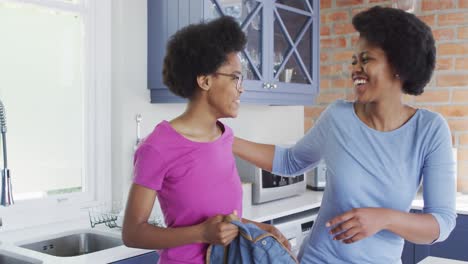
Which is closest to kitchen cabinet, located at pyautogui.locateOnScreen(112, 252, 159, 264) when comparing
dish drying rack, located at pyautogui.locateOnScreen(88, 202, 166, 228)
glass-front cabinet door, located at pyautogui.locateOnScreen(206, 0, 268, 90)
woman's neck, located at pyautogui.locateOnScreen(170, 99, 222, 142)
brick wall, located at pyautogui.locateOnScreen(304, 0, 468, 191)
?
dish drying rack, located at pyautogui.locateOnScreen(88, 202, 166, 228)

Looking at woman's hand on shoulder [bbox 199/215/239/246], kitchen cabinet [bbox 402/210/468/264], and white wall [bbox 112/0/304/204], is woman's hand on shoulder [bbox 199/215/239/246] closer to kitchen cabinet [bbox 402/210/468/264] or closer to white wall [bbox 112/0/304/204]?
white wall [bbox 112/0/304/204]

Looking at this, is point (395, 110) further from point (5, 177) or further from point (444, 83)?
point (444, 83)

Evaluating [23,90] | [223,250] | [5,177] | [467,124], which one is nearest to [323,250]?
[223,250]

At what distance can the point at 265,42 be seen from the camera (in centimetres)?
284

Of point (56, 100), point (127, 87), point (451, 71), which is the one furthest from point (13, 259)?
point (451, 71)

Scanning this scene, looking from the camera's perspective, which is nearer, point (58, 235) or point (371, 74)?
point (371, 74)

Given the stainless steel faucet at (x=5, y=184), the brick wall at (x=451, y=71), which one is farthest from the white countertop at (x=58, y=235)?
the brick wall at (x=451, y=71)

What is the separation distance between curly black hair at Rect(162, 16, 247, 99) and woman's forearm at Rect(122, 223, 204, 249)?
12.9 inches

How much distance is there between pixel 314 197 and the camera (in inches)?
126

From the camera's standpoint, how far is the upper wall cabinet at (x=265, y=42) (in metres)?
2.48

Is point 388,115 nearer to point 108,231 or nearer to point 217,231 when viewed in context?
point 217,231

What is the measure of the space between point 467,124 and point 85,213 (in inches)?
97.4

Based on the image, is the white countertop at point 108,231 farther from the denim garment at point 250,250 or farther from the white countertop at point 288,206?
the denim garment at point 250,250

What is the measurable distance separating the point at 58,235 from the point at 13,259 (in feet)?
1.08
